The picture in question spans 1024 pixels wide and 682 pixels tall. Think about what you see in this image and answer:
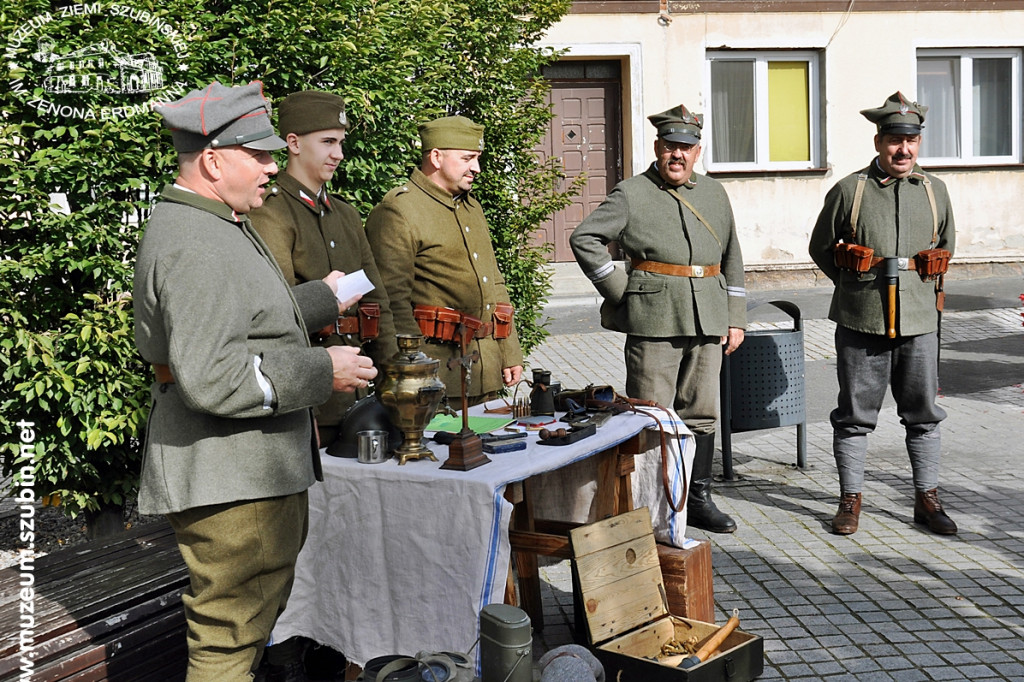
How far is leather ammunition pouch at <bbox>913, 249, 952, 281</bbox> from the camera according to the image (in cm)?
597

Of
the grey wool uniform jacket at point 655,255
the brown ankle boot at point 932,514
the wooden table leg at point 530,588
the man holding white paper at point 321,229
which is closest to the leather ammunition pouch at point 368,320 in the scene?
the man holding white paper at point 321,229

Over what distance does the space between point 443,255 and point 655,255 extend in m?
1.35

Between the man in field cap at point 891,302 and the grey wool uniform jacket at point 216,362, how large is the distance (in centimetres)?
369

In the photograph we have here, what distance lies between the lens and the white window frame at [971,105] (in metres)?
16.7

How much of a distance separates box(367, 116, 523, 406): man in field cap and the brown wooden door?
10710mm

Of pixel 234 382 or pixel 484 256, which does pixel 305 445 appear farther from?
pixel 484 256

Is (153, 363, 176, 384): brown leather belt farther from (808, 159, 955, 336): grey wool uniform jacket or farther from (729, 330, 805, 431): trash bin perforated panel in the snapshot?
(729, 330, 805, 431): trash bin perforated panel

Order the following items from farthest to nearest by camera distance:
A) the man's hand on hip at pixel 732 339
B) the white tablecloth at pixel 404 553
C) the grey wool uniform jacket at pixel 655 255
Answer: the man's hand on hip at pixel 732 339 → the grey wool uniform jacket at pixel 655 255 → the white tablecloth at pixel 404 553

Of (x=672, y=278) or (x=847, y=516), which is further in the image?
(x=847, y=516)

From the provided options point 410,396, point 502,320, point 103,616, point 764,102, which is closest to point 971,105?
point 764,102

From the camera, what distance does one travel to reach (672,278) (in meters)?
5.91
